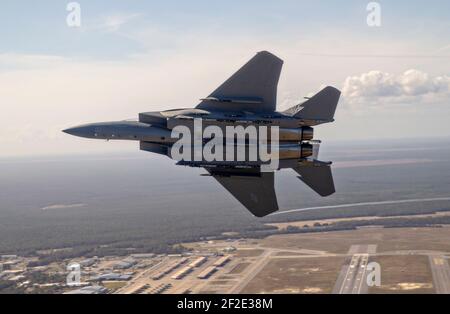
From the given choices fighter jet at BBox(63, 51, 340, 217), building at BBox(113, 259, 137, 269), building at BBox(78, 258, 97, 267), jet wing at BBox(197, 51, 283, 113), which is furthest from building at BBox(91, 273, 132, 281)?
jet wing at BBox(197, 51, 283, 113)

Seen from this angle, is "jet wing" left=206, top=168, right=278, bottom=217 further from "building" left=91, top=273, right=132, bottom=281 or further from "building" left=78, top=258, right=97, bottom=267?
"building" left=78, top=258, right=97, bottom=267

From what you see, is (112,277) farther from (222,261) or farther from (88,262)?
(222,261)

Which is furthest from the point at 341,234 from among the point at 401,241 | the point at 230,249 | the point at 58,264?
the point at 58,264

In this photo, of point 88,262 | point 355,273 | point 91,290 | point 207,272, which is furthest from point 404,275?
point 88,262

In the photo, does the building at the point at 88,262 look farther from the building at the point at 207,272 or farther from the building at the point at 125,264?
the building at the point at 207,272

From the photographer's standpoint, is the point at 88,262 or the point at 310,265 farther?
the point at 88,262

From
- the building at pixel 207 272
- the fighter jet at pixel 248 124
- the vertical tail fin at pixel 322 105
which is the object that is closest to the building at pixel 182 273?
the building at pixel 207 272
